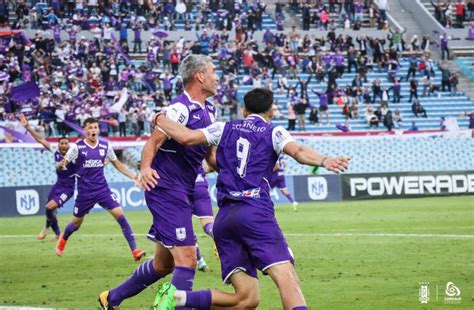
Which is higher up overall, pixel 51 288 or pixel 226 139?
pixel 226 139

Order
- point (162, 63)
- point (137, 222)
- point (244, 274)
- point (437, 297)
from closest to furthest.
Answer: point (244, 274) → point (437, 297) → point (137, 222) → point (162, 63)

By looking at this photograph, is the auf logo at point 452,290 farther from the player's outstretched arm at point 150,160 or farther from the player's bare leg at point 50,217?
the player's bare leg at point 50,217

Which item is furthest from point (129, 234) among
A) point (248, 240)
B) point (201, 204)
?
point (248, 240)

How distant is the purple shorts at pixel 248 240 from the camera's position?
375 inches

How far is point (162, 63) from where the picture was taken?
52.5 meters

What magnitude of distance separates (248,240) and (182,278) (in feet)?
3.91

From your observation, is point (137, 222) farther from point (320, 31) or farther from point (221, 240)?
point (320, 31)

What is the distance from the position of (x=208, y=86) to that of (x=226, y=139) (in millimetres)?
1289

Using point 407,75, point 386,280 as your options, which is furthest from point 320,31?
point 386,280

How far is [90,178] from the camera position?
19703 millimetres

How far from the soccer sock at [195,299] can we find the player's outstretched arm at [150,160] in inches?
49.4

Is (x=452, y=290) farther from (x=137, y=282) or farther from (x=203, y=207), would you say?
(x=137, y=282)

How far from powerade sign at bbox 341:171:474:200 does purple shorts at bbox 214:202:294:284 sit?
95.6 feet

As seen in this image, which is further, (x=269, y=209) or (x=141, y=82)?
(x=141, y=82)
